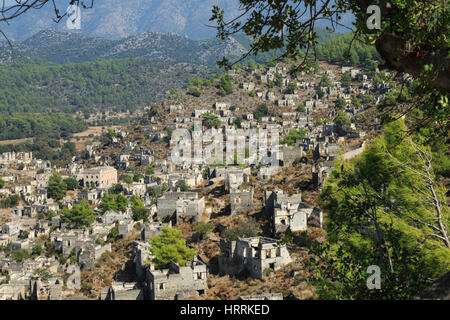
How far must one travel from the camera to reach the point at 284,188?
1014 inches

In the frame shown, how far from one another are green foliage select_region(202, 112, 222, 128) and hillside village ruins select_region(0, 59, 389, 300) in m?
1.82

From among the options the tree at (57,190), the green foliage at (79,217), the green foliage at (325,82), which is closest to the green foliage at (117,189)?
the tree at (57,190)

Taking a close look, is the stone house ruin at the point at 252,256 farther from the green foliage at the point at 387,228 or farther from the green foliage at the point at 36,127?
the green foliage at the point at 36,127

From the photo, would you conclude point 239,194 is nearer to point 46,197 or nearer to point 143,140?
point 46,197

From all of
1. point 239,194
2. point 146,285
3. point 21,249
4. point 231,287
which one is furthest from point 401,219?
point 21,249

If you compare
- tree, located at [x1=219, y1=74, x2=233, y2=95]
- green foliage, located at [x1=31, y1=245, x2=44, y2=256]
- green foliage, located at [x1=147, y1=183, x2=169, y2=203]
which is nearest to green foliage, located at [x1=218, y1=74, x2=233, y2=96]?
tree, located at [x1=219, y1=74, x2=233, y2=95]

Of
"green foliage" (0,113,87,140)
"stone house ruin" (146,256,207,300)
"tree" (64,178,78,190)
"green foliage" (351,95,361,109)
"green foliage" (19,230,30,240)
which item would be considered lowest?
"green foliage" (19,230,30,240)

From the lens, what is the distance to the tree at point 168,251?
19.2 meters

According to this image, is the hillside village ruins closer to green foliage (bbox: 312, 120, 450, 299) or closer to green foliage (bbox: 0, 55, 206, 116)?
green foliage (bbox: 312, 120, 450, 299)

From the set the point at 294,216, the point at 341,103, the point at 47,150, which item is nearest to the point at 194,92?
the point at 341,103

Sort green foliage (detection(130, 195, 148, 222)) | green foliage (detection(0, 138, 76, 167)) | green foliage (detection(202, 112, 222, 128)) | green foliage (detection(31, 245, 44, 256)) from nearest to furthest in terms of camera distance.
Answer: green foliage (detection(31, 245, 44, 256)), green foliage (detection(130, 195, 148, 222)), green foliage (detection(202, 112, 222, 128)), green foliage (detection(0, 138, 76, 167))

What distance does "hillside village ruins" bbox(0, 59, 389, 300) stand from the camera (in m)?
18.0

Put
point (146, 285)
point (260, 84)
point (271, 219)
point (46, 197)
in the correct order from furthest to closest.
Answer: point (260, 84) → point (46, 197) → point (271, 219) → point (146, 285)
